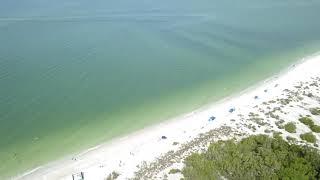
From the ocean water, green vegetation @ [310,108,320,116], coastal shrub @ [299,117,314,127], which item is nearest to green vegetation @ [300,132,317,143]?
coastal shrub @ [299,117,314,127]

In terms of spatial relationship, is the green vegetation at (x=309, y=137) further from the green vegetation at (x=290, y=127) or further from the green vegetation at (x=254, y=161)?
the green vegetation at (x=254, y=161)

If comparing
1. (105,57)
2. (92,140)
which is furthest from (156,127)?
(105,57)

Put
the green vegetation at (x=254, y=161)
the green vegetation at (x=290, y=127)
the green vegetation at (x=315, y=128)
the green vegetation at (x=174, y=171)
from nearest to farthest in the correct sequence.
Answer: the green vegetation at (x=254, y=161) < the green vegetation at (x=174, y=171) < the green vegetation at (x=315, y=128) < the green vegetation at (x=290, y=127)

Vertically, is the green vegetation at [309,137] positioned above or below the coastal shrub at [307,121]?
below

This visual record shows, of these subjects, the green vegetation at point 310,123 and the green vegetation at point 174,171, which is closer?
the green vegetation at point 174,171

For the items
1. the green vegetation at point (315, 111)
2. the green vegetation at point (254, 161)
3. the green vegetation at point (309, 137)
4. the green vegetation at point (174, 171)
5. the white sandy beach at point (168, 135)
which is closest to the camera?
the green vegetation at point (254, 161)

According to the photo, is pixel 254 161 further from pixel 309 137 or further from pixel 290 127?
pixel 290 127

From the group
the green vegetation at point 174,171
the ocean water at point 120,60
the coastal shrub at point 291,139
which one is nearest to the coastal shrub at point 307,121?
the coastal shrub at point 291,139
